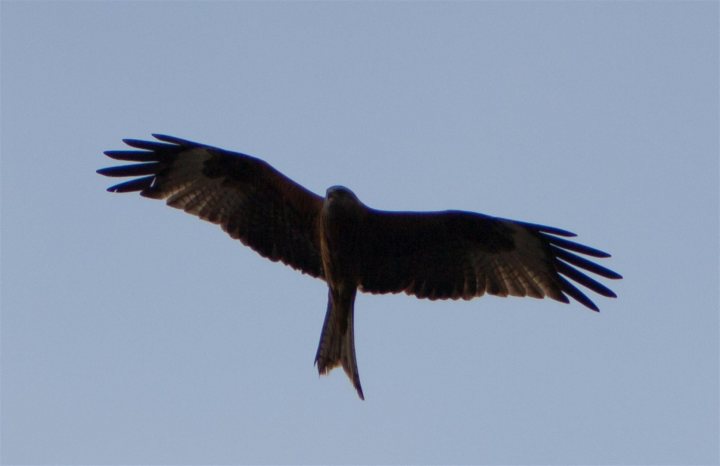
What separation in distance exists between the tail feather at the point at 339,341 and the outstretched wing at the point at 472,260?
0.36 m

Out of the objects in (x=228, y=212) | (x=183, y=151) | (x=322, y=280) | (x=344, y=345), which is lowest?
(x=344, y=345)

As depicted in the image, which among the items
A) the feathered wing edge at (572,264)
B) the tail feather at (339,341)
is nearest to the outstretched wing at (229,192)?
the tail feather at (339,341)

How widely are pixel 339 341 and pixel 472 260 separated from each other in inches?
56.4

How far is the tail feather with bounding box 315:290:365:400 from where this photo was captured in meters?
7.55

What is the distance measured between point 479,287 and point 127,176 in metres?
3.25

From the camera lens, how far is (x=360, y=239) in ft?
25.3

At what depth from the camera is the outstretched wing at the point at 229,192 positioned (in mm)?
8086

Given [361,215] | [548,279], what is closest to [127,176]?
[361,215]

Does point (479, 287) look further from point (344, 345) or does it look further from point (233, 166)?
point (233, 166)

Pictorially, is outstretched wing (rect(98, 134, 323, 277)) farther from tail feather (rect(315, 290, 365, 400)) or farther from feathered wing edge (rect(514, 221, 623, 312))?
feathered wing edge (rect(514, 221, 623, 312))

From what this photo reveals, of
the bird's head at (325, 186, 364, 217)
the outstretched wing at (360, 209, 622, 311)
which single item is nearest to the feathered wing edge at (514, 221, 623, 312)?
the outstretched wing at (360, 209, 622, 311)

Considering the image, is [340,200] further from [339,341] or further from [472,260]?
[472,260]

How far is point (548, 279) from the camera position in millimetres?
8109

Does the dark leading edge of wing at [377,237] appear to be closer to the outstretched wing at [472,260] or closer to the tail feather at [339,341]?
the outstretched wing at [472,260]
